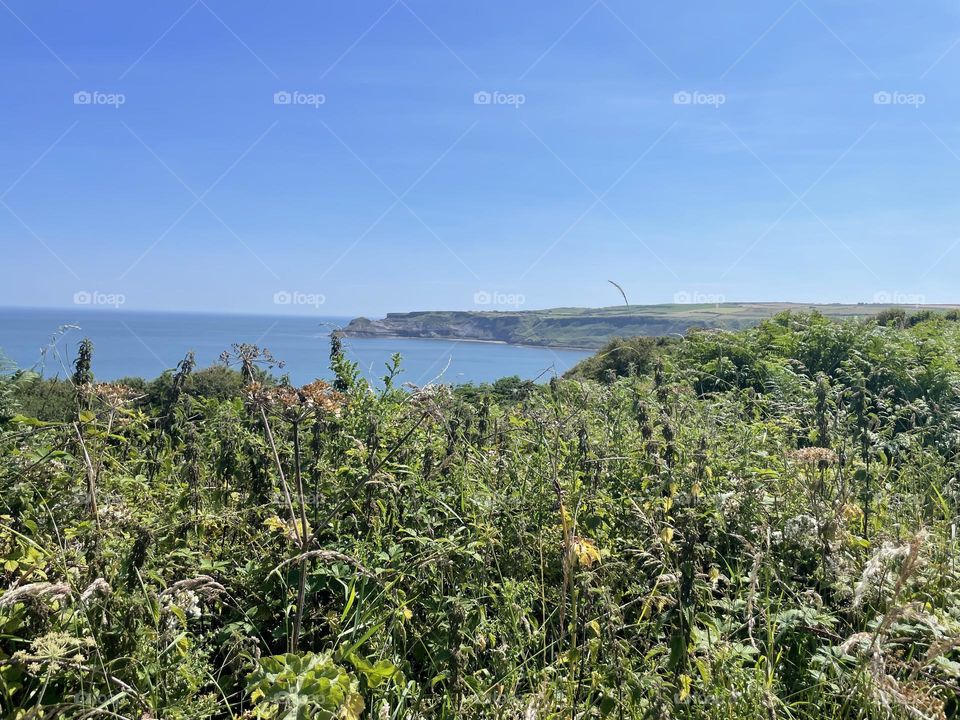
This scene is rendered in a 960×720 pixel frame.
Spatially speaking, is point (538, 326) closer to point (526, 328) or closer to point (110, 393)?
point (526, 328)

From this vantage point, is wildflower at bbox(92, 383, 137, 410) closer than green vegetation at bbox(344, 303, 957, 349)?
Yes

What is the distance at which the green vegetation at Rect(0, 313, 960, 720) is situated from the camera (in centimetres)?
169

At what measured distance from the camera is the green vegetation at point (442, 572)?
1.69 m

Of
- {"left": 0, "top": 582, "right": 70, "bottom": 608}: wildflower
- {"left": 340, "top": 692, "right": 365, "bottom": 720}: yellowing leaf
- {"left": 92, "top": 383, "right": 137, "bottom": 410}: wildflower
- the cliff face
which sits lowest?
{"left": 340, "top": 692, "right": 365, "bottom": 720}: yellowing leaf

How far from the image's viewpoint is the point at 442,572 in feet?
7.00

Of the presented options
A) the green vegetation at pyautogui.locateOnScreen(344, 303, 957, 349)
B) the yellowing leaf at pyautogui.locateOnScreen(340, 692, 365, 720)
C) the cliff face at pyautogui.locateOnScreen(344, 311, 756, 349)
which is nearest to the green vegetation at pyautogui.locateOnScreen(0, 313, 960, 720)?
the yellowing leaf at pyautogui.locateOnScreen(340, 692, 365, 720)

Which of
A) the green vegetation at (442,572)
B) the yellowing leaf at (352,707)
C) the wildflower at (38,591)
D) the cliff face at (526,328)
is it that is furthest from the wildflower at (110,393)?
the cliff face at (526,328)

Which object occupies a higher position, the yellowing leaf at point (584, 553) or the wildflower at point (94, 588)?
the wildflower at point (94, 588)

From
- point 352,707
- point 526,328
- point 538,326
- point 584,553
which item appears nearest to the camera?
point 352,707

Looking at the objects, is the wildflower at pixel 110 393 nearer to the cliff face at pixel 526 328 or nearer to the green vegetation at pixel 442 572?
the green vegetation at pixel 442 572

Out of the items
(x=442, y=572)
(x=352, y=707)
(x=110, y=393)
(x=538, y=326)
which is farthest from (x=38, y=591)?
(x=538, y=326)

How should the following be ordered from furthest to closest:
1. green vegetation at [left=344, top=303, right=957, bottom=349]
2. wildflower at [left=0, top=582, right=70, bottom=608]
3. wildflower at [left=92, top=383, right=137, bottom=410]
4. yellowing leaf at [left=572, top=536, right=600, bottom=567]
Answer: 1. green vegetation at [left=344, top=303, right=957, bottom=349]
2. wildflower at [left=92, top=383, right=137, bottom=410]
3. yellowing leaf at [left=572, top=536, right=600, bottom=567]
4. wildflower at [left=0, top=582, right=70, bottom=608]

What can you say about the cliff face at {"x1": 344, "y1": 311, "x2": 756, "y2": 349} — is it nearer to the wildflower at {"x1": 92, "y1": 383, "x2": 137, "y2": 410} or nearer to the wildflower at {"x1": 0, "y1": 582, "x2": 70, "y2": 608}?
the wildflower at {"x1": 92, "y1": 383, "x2": 137, "y2": 410}

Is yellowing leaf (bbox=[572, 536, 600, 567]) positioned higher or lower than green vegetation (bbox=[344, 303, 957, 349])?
lower
